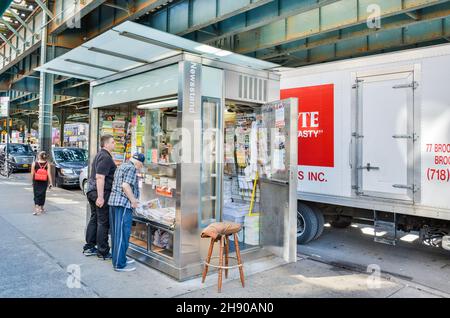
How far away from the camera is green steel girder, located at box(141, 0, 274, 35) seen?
30.3 feet

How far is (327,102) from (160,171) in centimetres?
310

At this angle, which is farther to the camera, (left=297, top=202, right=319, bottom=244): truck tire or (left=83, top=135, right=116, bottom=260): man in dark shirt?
(left=297, top=202, right=319, bottom=244): truck tire

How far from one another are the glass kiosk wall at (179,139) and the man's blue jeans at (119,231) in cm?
44

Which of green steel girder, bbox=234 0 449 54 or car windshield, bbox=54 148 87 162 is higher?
green steel girder, bbox=234 0 449 54

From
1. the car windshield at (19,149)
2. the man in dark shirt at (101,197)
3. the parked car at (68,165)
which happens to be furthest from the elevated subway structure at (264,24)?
the car windshield at (19,149)

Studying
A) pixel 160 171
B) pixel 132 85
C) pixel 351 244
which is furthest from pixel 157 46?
pixel 351 244

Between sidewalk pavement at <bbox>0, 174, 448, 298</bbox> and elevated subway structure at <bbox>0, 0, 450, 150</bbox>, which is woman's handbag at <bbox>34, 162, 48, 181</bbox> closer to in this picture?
elevated subway structure at <bbox>0, 0, 450, 150</bbox>

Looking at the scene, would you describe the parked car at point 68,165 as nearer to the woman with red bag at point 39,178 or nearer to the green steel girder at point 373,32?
the woman with red bag at point 39,178

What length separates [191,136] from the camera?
4812 millimetres

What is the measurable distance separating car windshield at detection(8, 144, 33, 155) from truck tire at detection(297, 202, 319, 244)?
67.3ft

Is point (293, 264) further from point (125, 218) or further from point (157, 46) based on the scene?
point (157, 46)

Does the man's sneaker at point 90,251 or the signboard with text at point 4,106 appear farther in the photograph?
the signboard with text at point 4,106

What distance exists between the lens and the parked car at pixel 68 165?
48.3 feet

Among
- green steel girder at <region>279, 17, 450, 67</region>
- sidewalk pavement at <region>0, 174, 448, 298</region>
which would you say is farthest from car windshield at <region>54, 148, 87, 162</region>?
sidewalk pavement at <region>0, 174, 448, 298</region>
